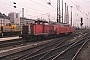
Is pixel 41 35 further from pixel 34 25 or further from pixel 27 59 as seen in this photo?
pixel 27 59

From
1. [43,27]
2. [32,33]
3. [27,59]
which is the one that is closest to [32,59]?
[27,59]

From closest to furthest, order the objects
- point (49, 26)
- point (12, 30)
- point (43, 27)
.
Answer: point (43, 27)
point (49, 26)
point (12, 30)

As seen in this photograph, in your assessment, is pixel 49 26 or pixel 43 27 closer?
pixel 43 27

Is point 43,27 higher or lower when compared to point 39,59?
higher

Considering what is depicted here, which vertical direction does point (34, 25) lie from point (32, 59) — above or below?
above

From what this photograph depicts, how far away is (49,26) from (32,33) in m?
5.00

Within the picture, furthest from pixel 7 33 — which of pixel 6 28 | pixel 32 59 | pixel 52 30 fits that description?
pixel 32 59

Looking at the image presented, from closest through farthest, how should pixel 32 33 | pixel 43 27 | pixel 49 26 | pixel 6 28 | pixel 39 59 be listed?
pixel 39 59, pixel 32 33, pixel 43 27, pixel 49 26, pixel 6 28

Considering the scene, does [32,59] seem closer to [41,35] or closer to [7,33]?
[41,35]

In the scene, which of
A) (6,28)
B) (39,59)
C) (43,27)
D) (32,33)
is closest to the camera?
(39,59)

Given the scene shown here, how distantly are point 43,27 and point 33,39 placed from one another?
10.00ft

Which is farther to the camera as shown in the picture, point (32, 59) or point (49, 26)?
point (49, 26)

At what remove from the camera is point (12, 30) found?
4172cm

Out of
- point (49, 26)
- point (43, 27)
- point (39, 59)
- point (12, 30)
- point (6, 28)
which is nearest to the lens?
point (39, 59)
